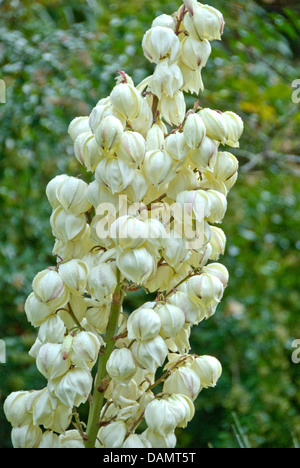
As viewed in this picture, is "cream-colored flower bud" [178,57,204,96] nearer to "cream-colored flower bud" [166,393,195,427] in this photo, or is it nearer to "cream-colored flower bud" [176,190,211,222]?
"cream-colored flower bud" [176,190,211,222]

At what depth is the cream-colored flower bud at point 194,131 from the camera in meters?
0.59

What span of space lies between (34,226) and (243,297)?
67cm

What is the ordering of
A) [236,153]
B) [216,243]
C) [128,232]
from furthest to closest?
[236,153], [216,243], [128,232]

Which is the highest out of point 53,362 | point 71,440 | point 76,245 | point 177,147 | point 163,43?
point 163,43

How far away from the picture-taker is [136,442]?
23.9 inches

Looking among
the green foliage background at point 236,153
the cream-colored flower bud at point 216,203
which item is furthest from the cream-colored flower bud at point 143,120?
the green foliage background at point 236,153

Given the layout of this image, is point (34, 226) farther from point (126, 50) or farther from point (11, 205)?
point (126, 50)

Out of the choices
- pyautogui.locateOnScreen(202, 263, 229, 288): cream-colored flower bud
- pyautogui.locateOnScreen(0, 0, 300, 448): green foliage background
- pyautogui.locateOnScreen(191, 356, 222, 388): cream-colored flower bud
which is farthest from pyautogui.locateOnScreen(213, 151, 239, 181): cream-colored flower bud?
pyautogui.locateOnScreen(0, 0, 300, 448): green foliage background

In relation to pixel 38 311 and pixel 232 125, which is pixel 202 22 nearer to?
pixel 232 125

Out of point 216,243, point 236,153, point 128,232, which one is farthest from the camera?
point 236,153

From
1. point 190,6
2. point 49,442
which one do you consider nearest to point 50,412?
point 49,442

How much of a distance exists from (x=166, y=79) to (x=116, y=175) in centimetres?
12

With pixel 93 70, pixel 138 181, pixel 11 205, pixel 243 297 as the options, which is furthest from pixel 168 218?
pixel 243 297

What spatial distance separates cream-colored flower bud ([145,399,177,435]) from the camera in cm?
59
